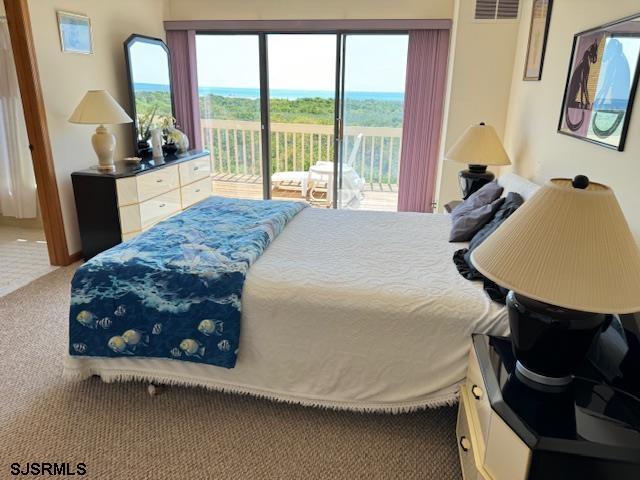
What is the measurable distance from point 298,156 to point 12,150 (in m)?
2.91

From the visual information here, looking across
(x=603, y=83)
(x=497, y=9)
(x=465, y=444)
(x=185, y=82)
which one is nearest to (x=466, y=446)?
(x=465, y=444)

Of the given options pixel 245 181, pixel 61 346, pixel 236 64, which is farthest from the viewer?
pixel 245 181

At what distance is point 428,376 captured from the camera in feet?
6.00

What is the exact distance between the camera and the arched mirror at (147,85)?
13.6ft

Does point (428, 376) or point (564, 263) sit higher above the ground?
point (564, 263)

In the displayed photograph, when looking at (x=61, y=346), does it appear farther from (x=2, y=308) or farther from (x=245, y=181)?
(x=245, y=181)

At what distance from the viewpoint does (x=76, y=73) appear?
3637 mm

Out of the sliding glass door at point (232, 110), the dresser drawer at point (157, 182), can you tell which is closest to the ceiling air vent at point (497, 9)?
Result: the sliding glass door at point (232, 110)

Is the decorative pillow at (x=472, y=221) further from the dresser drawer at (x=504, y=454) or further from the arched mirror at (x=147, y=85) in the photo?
the arched mirror at (x=147, y=85)

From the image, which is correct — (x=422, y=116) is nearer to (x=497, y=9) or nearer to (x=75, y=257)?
(x=497, y=9)

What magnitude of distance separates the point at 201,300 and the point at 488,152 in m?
2.21

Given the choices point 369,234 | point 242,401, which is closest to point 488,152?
point 369,234

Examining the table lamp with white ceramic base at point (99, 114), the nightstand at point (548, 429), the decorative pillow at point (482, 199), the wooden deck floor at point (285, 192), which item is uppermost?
the table lamp with white ceramic base at point (99, 114)

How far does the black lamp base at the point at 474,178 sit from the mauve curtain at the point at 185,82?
311 cm
